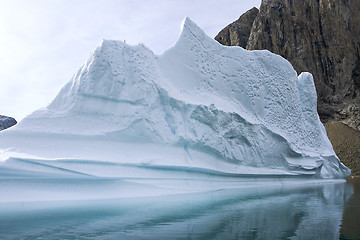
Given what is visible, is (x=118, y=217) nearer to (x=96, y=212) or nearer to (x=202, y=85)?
(x=96, y=212)

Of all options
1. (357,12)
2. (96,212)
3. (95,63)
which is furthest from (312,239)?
(357,12)

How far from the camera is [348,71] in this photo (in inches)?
931

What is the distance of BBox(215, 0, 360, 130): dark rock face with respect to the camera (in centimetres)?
2358

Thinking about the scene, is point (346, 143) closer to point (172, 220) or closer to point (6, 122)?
point (6, 122)

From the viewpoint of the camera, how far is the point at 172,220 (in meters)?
3.38

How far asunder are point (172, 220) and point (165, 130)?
3.12 m

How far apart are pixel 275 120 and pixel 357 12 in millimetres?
19223

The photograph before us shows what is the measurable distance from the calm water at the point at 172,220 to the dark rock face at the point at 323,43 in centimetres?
2151

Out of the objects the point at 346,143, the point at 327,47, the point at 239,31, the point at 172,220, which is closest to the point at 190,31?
the point at 172,220

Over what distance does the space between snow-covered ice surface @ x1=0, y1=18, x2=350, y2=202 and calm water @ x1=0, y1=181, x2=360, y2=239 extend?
0.44 meters

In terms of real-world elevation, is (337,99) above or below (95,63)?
above

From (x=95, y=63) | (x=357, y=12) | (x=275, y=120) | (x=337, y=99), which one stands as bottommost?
(x=275, y=120)

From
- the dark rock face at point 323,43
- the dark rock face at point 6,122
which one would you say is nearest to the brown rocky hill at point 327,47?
the dark rock face at point 323,43

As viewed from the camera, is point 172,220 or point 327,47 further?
point 327,47
